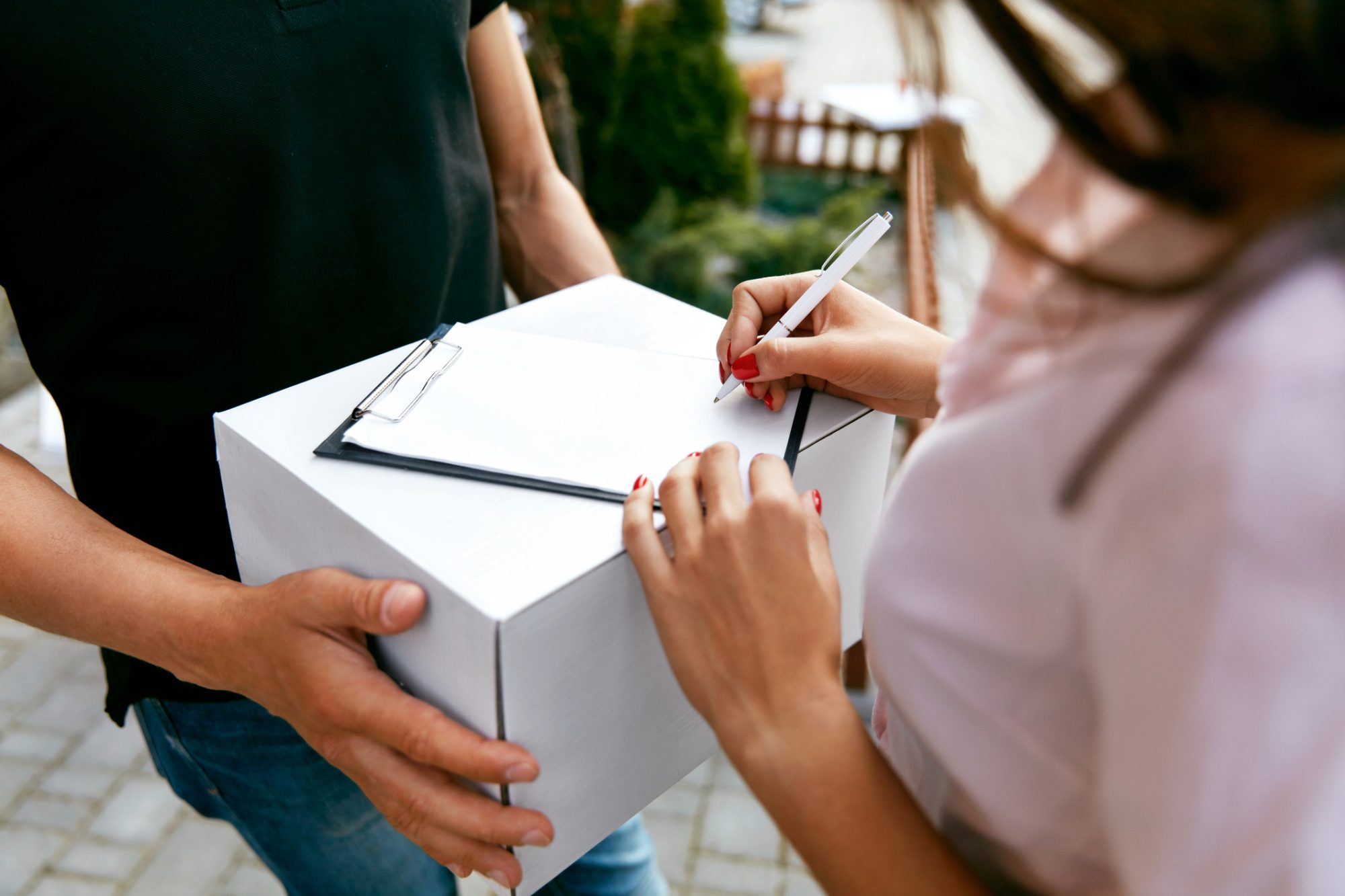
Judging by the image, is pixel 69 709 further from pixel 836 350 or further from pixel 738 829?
pixel 836 350

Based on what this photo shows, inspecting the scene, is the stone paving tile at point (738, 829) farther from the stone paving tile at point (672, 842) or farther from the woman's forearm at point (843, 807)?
the woman's forearm at point (843, 807)

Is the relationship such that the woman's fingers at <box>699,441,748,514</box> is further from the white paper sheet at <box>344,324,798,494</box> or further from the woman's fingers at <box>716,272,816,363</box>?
the woman's fingers at <box>716,272,816,363</box>

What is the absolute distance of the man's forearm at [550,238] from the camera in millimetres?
1324

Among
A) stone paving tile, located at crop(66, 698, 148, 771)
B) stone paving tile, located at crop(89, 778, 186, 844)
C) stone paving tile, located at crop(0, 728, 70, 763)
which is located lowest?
stone paving tile, located at crop(89, 778, 186, 844)

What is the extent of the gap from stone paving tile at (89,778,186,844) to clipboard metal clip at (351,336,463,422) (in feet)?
6.26

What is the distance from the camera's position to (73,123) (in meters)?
0.79

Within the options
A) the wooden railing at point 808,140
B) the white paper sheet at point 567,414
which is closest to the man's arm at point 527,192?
the white paper sheet at point 567,414

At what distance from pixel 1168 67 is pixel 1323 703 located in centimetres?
28

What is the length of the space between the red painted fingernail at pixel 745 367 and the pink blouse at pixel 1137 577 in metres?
0.27

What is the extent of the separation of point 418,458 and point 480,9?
0.77 m

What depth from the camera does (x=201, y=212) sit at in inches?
34.1

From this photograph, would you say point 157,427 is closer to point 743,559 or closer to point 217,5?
point 217,5

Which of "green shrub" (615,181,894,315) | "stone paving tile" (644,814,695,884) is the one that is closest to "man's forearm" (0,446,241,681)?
"stone paving tile" (644,814,695,884)

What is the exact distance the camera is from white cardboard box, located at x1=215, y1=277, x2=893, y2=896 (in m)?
0.60
